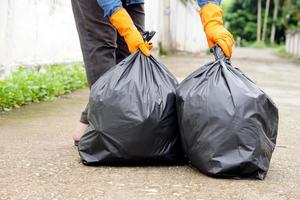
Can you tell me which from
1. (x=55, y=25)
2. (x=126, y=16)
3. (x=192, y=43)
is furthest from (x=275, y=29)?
(x=126, y=16)

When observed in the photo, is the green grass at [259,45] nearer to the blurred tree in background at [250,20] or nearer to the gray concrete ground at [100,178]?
the blurred tree in background at [250,20]

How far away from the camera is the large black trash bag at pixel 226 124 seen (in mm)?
2797

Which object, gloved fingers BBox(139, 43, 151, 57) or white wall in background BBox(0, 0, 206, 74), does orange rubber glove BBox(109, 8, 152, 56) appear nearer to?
gloved fingers BBox(139, 43, 151, 57)

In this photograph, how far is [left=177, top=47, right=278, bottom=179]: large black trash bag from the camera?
280 centimetres

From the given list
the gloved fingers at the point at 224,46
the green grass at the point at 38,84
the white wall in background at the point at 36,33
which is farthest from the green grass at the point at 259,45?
the gloved fingers at the point at 224,46

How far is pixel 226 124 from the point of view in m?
2.81

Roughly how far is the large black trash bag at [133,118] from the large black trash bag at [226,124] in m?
0.10

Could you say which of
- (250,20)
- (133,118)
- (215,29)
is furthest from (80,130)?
(250,20)

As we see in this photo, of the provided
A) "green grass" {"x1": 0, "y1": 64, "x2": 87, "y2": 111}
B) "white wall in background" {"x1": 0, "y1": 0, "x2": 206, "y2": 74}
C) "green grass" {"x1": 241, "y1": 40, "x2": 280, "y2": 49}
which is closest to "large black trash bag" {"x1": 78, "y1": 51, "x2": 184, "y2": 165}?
"green grass" {"x1": 0, "y1": 64, "x2": 87, "y2": 111}

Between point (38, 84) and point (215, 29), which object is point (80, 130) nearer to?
point (215, 29)

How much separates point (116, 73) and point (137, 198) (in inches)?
30.6

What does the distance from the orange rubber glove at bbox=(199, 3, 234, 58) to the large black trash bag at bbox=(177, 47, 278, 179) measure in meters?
0.13

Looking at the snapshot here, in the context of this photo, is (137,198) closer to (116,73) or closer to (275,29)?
(116,73)

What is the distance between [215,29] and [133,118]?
62cm
